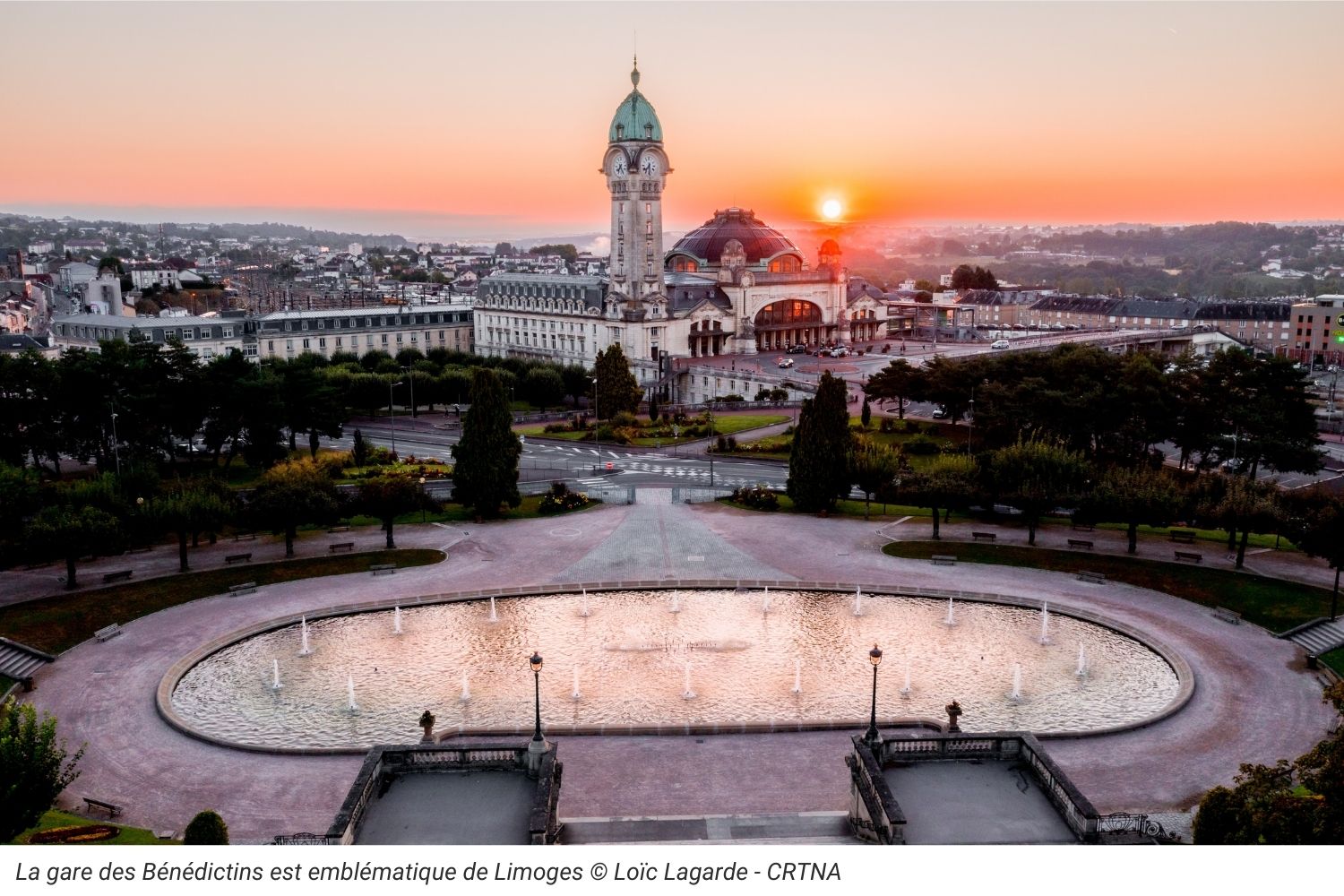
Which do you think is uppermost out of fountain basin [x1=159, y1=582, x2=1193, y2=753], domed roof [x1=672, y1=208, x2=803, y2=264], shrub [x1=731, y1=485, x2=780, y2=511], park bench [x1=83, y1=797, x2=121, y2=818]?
domed roof [x1=672, y1=208, x2=803, y2=264]

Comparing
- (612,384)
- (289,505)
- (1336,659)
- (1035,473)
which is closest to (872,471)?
(1035,473)

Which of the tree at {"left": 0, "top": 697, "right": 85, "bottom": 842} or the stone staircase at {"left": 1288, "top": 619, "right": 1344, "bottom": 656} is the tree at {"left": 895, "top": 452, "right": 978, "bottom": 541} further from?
the tree at {"left": 0, "top": 697, "right": 85, "bottom": 842}

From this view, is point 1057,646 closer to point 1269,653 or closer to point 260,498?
point 1269,653

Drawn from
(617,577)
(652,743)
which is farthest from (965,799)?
(617,577)

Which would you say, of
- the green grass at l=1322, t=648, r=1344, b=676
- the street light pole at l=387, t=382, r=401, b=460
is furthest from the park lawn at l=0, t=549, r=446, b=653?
the green grass at l=1322, t=648, r=1344, b=676

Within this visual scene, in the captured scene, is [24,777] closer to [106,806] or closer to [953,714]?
[106,806]
